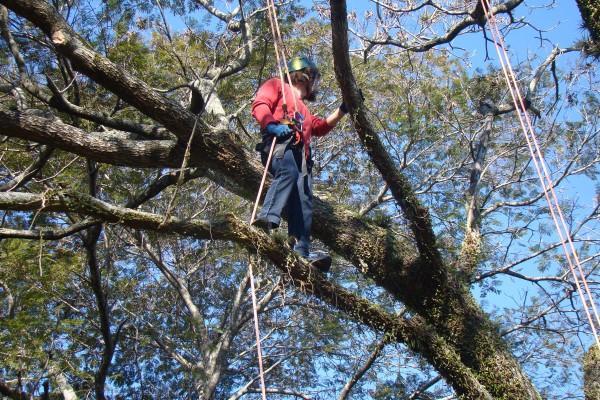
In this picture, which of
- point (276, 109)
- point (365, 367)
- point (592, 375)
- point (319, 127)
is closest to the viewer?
point (592, 375)

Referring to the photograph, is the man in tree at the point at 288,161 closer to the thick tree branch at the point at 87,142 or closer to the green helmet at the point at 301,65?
the green helmet at the point at 301,65

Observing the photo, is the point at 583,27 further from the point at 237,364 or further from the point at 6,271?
the point at 237,364

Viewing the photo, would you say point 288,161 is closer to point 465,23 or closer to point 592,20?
point 465,23

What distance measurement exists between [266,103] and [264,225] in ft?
2.58

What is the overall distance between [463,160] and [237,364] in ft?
14.7

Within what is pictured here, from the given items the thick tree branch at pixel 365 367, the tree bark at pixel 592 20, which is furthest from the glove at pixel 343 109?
the tree bark at pixel 592 20

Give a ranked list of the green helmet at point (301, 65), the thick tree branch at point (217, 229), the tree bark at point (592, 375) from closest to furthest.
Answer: the thick tree branch at point (217, 229)
the tree bark at point (592, 375)
the green helmet at point (301, 65)

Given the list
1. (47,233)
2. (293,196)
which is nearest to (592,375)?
(293,196)

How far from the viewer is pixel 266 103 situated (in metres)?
4.40

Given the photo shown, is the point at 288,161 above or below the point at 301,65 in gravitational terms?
below

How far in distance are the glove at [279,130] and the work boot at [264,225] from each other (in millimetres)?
535

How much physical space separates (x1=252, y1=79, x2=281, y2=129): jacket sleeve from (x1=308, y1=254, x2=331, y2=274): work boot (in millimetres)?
863

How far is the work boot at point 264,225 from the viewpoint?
13.5 feet

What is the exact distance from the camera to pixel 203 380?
28.0 ft
